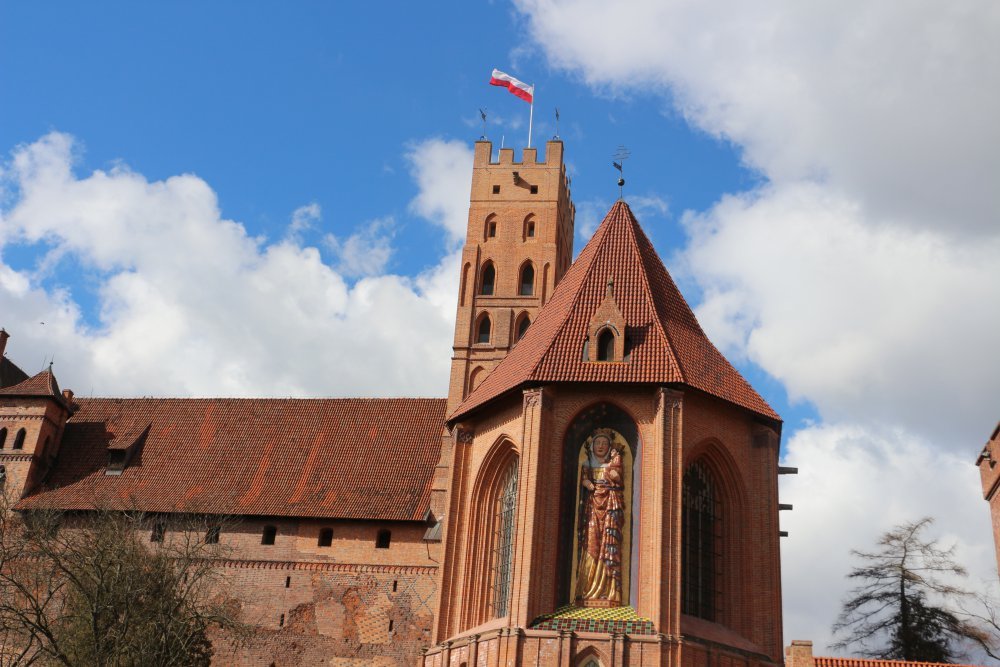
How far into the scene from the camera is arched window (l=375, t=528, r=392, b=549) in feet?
114

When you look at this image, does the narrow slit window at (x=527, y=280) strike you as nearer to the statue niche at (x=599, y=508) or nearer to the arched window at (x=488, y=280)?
the arched window at (x=488, y=280)

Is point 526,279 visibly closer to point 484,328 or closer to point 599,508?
point 484,328

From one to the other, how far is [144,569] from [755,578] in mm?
14185

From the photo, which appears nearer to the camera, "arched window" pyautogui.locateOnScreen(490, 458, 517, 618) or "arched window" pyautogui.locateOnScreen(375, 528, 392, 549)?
"arched window" pyautogui.locateOnScreen(490, 458, 517, 618)

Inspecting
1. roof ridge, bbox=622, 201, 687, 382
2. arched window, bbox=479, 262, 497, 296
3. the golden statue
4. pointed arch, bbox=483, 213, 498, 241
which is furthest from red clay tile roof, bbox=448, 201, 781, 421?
pointed arch, bbox=483, 213, 498, 241

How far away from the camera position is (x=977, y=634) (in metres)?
32.1

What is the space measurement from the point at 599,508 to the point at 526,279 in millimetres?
17188

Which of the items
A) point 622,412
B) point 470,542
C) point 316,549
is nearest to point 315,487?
point 316,549

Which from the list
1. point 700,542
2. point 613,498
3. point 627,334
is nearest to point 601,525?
point 613,498

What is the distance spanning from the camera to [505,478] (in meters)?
25.1

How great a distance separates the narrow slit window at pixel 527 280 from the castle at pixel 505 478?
0.07 meters

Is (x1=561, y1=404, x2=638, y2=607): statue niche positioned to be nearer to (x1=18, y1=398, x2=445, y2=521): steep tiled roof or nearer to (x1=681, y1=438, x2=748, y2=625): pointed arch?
(x1=681, y1=438, x2=748, y2=625): pointed arch

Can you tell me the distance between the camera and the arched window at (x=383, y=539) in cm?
3466

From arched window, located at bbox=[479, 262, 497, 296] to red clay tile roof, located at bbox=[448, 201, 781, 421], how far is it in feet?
35.1
